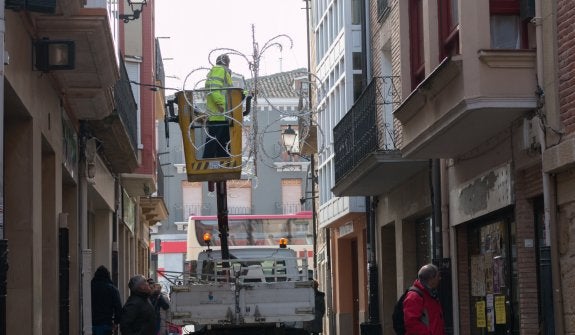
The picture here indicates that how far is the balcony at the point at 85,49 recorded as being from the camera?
13.9m

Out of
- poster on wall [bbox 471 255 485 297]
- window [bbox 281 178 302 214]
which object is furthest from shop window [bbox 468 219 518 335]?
window [bbox 281 178 302 214]

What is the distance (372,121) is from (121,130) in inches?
178

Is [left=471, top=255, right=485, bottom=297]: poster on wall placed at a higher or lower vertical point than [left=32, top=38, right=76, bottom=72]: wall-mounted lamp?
lower

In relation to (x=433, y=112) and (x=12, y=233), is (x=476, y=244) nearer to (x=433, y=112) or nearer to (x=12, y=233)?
(x=433, y=112)

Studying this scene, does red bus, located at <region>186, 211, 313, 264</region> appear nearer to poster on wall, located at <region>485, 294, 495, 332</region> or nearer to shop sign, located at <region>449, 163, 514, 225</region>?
shop sign, located at <region>449, 163, 514, 225</region>

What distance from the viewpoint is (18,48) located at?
13109 mm

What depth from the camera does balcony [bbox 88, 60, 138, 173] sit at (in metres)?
21.5

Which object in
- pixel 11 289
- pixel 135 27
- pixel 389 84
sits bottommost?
pixel 11 289

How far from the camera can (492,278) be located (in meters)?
17.5

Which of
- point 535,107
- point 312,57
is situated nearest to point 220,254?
point 535,107

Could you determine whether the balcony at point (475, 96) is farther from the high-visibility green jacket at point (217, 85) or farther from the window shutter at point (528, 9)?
the high-visibility green jacket at point (217, 85)

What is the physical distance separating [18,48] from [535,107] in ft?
18.2

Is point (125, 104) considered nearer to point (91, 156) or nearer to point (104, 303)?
point (91, 156)

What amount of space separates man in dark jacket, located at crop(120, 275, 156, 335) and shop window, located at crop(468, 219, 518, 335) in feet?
14.8
